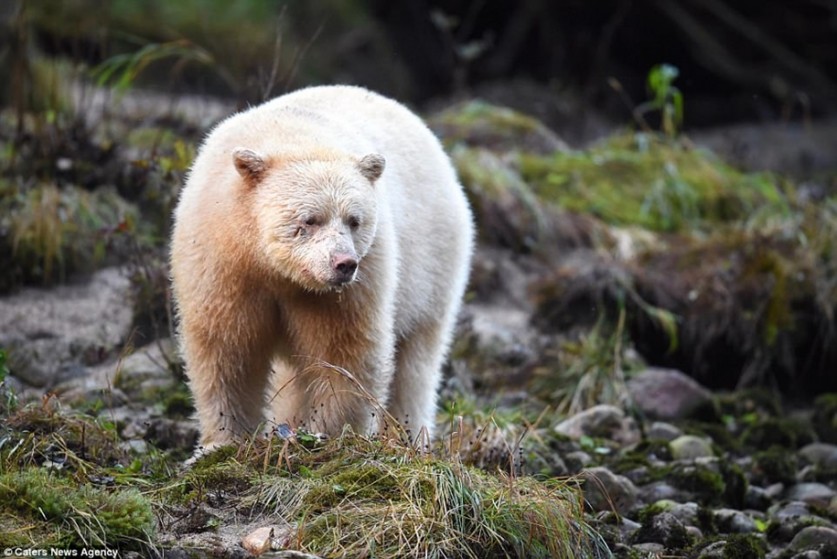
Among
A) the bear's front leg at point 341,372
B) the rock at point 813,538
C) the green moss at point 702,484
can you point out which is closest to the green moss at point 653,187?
the green moss at point 702,484

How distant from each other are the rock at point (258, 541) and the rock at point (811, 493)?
396cm

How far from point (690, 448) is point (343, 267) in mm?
3708

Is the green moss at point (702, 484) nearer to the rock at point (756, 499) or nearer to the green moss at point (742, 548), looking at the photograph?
the rock at point (756, 499)

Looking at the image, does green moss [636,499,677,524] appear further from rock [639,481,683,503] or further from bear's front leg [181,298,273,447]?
bear's front leg [181,298,273,447]

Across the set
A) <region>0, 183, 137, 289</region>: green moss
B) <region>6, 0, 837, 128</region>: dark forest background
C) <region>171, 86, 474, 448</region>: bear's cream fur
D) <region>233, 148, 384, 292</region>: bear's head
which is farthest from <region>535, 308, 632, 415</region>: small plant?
A: <region>6, 0, 837, 128</region>: dark forest background

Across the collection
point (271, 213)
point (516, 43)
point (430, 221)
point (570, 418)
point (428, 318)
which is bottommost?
point (516, 43)

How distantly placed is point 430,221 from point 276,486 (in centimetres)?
216

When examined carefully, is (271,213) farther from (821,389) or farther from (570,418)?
(821,389)

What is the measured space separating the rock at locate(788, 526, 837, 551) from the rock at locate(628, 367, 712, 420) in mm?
2654

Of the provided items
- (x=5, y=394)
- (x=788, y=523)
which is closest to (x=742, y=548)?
(x=788, y=523)

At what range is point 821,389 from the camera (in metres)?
10.9

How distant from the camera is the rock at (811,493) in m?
7.96

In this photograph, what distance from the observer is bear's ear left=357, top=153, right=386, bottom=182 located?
6.08 m

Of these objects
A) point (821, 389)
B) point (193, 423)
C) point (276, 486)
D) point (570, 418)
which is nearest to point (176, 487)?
point (276, 486)
